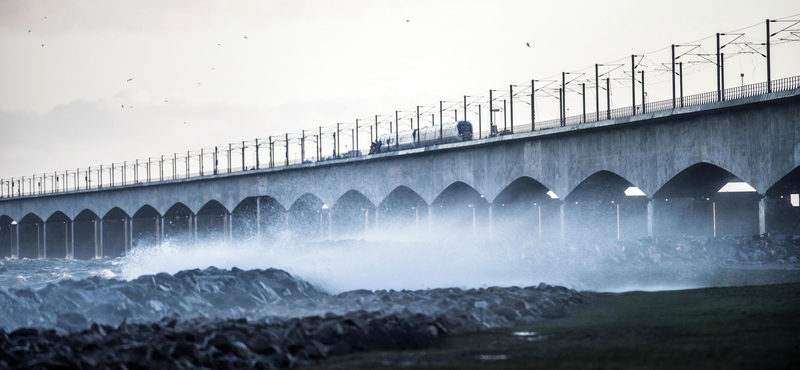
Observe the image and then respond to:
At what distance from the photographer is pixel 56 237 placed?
406 ft

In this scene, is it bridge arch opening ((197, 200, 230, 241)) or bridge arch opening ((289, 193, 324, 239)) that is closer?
bridge arch opening ((289, 193, 324, 239))

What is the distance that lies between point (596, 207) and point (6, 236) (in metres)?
Result: 112

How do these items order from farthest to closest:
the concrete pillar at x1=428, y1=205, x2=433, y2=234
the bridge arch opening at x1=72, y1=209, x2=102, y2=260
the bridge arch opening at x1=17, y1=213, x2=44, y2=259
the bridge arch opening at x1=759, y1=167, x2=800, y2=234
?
1. the bridge arch opening at x1=17, y1=213, x2=44, y2=259
2. the bridge arch opening at x1=72, y1=209, x2=102, y2=260
3. the concrete pillar at x1=428, y1=205, x2=433, y2=234
4. the bridge arch opening at x1=759, y1=167, x2=800, y2=234

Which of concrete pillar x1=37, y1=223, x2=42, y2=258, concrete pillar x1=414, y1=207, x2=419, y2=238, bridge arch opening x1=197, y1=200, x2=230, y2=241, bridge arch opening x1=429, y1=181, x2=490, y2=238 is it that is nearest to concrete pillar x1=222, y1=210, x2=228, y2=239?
bridge arch opening x1=197, y1=200, x2=230, y2=241

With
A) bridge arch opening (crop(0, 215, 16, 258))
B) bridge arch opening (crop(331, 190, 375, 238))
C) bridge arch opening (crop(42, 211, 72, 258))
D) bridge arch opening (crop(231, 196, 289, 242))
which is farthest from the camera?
bridge arch opening (crop(0, 215, 16, 258))

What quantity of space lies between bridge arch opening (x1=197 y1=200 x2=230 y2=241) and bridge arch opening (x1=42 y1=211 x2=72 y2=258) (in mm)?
31795

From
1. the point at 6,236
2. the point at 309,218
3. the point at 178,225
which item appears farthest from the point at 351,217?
the point at 6,236

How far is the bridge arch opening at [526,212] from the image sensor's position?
200 ft

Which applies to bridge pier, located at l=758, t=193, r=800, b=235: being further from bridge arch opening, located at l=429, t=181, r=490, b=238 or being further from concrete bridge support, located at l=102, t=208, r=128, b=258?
concrete bridge support, located at l=102, t=208, r=128, b=258

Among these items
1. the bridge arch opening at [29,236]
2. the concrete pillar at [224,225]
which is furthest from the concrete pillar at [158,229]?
the bridge arch opening at [29,236]

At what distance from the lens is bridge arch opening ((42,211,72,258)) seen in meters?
123

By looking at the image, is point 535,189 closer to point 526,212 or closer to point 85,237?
point 526,212

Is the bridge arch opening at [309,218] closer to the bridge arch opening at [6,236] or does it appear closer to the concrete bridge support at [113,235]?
the concrete bridge support at [113,235]

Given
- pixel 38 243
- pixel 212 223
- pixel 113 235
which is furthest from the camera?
pixel 38 243
